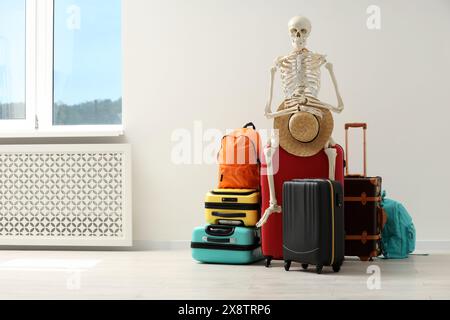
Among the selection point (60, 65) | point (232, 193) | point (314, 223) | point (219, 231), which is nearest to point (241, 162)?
point (232, 193)

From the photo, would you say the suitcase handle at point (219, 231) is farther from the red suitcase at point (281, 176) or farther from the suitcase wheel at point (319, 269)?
the suitcase wheel at point (319, 269)

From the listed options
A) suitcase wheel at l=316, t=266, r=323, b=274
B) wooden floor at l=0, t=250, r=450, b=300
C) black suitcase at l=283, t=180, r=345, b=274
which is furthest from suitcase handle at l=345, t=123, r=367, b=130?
suitcase wheel at l=316, t=266, r=323, b=274

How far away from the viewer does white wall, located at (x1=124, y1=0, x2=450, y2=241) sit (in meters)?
4.42

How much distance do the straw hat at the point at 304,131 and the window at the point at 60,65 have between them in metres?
1.47

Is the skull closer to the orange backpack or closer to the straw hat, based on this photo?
the straw hat

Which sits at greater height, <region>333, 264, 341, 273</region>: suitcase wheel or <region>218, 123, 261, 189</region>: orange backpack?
<region>218, 123, 261, 189</region>: orange backpack

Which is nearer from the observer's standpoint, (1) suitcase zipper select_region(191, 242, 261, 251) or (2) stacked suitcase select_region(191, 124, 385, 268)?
(2) stacked suitcase select_region(191, 124, 385, 268)

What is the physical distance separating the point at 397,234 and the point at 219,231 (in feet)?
3.46

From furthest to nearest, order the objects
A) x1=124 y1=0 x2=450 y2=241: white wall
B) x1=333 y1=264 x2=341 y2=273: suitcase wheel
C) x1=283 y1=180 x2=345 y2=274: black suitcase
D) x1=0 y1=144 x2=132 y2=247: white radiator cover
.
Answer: x1=0 y1=144 x2=132 y2=247: white radiator cover, x1=124 y1=0 x2=450 y2=241: white wall, x1=333 y1=264 x2=341 y2=273: suitcase wheel, x1=283 y1=180 x2=345 y2=274: black suitcase

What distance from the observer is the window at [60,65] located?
4.85 meters

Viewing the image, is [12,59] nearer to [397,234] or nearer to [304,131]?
[304,131]

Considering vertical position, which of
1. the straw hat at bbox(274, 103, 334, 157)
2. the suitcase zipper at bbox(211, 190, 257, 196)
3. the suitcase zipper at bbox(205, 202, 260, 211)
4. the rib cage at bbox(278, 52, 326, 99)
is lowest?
the suitcase zipper at bbox(205, 202, 260, 211)

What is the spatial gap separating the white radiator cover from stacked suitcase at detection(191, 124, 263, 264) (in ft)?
A: 2.71

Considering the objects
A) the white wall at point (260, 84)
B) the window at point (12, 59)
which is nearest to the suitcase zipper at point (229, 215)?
the white wall at point (260, 84)
